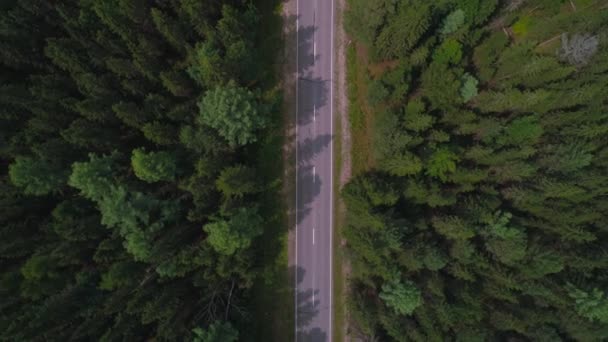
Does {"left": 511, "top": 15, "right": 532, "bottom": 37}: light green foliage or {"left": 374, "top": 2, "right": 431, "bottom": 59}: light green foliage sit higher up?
{"left": 511, "top": 15, "right": 532, "bottom": 37}: light green foliage

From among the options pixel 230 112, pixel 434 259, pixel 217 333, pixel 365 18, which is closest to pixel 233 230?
pixel 217 333

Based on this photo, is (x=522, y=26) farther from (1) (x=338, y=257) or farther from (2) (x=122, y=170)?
(2) (x=122, y=170)

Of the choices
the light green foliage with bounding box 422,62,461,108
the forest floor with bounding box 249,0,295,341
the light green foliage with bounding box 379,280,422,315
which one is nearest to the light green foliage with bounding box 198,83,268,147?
the forest floor with bounding box 249,0,295,341

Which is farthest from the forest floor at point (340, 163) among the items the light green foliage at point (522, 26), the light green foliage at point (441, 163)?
the light green foliage at point (522, 26)

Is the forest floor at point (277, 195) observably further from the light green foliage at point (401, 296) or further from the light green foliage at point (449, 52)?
the light green foliage at point (449, 52)

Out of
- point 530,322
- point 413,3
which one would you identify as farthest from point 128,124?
point 530,322

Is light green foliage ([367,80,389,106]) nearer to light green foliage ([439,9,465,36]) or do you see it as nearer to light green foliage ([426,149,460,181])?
light green foliage ([426,149,460,181])
